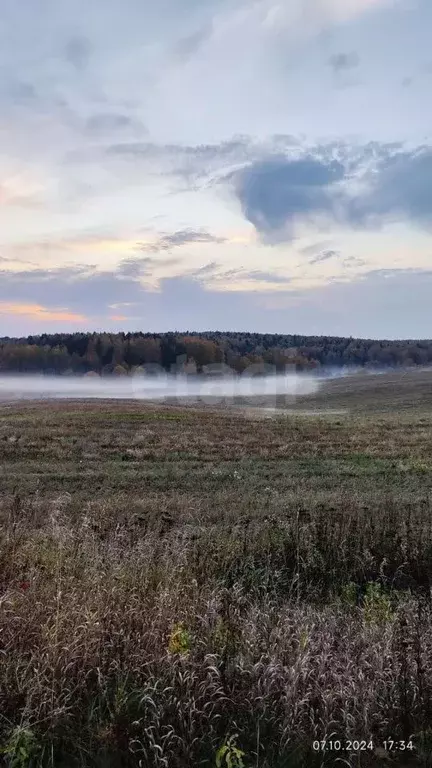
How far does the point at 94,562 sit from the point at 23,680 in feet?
8.28

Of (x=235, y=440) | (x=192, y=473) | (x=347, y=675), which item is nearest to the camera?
(x=347, y=675)

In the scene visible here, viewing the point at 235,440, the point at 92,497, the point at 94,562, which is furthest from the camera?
the point at 235,440

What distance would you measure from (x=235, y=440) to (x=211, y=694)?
22594 millimetres

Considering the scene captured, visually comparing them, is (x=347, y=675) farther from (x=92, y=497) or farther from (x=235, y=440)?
(x=235, y=440)

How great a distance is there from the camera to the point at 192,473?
18453 millimetres

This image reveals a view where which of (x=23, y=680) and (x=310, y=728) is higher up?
(x=23, y=680)

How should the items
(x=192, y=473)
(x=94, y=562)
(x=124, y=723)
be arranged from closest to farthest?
(x=124, y=723), (x=94, y=562), (x=192, y=473)

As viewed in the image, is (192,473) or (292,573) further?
(192,473)

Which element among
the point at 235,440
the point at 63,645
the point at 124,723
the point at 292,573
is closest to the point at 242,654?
the point at 124,723

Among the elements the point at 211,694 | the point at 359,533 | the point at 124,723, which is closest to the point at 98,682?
the point at 124,723

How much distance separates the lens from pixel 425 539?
9.07 m

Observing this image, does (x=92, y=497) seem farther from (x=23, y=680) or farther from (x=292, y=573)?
(x=23, y=680)
